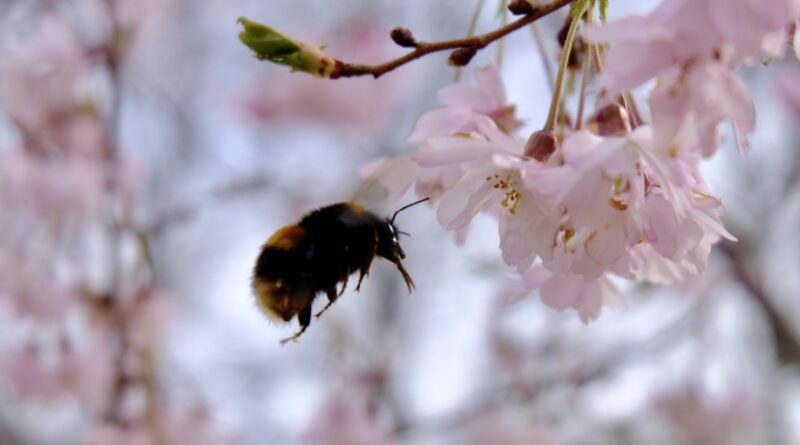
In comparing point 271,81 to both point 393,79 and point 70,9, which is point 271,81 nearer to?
point 393,79

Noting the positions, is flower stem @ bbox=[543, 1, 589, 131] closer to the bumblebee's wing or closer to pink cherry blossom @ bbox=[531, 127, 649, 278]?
pink cherry blossom @ bbox=[531, 127, 649, 278]

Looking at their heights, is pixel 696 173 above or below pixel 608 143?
below

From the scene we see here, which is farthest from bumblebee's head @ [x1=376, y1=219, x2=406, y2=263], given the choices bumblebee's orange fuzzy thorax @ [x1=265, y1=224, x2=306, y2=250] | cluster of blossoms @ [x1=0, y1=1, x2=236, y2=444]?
cluster of blossoms @ [x1=0, y1=1, x2=236, y2=444]

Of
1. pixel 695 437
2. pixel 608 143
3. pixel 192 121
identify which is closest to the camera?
pixel 608 143

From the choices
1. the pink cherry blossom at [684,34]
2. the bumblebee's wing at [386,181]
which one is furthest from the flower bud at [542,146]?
the bumblebee's wing at [386,181]

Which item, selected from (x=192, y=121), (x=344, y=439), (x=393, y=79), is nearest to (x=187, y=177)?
(x=192, y=121)

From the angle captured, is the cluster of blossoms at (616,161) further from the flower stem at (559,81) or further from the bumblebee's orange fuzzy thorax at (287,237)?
the bumblebee's orange fuzzy thorax at (287,237)
